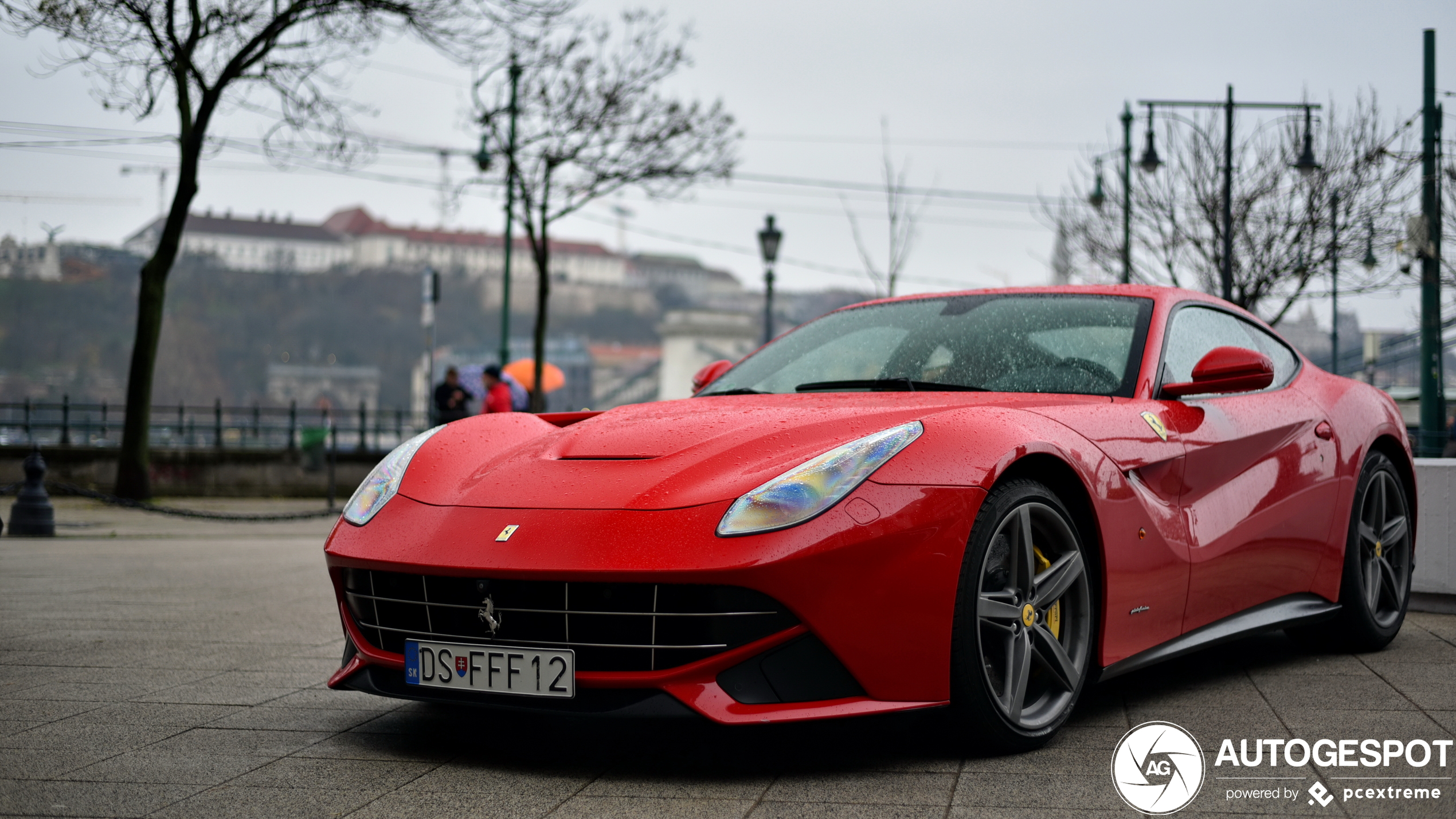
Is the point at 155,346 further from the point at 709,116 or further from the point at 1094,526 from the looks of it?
the point at 1094,526

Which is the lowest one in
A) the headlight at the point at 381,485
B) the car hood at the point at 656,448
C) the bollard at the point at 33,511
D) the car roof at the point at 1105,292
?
the bollard at the point at 33,511

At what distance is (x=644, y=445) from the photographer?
3.58 metres

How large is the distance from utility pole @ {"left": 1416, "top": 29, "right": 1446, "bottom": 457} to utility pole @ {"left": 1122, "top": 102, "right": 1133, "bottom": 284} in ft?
26.7

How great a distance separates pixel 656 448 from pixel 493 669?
0.72 m

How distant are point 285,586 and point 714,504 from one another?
5368mm

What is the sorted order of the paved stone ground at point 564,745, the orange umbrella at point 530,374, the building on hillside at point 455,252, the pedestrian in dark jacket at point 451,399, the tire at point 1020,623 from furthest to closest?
the building on hillside at point 455,252
the orange umbrella at point 530,374
the pedestrian in dark jacket at point 451,399
the tire at point 1020,623
the paved stone ground at point 564,745

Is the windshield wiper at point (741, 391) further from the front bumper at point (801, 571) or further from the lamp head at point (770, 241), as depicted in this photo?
the lamp head at point (770, 241)

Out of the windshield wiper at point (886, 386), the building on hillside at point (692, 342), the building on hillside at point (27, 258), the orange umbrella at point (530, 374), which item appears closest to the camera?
the windshield wiper at point (886, 386)

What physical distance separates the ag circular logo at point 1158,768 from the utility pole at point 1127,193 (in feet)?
81.6

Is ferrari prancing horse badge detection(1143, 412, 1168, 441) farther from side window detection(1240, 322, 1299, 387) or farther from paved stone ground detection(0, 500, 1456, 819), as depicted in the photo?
side window detection(1240, 322, 1299, 387)

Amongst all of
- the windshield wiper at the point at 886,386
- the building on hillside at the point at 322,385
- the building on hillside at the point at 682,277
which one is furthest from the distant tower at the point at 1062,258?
the building on hillside at the point at 682,277

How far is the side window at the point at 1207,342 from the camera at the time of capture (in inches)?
173

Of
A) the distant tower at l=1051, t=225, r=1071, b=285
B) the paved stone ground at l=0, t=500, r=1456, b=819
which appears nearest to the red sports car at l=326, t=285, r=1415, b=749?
the paved stone ground at l=0, t=500, r=1456, b=819

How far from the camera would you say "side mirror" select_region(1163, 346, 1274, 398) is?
4039mm
